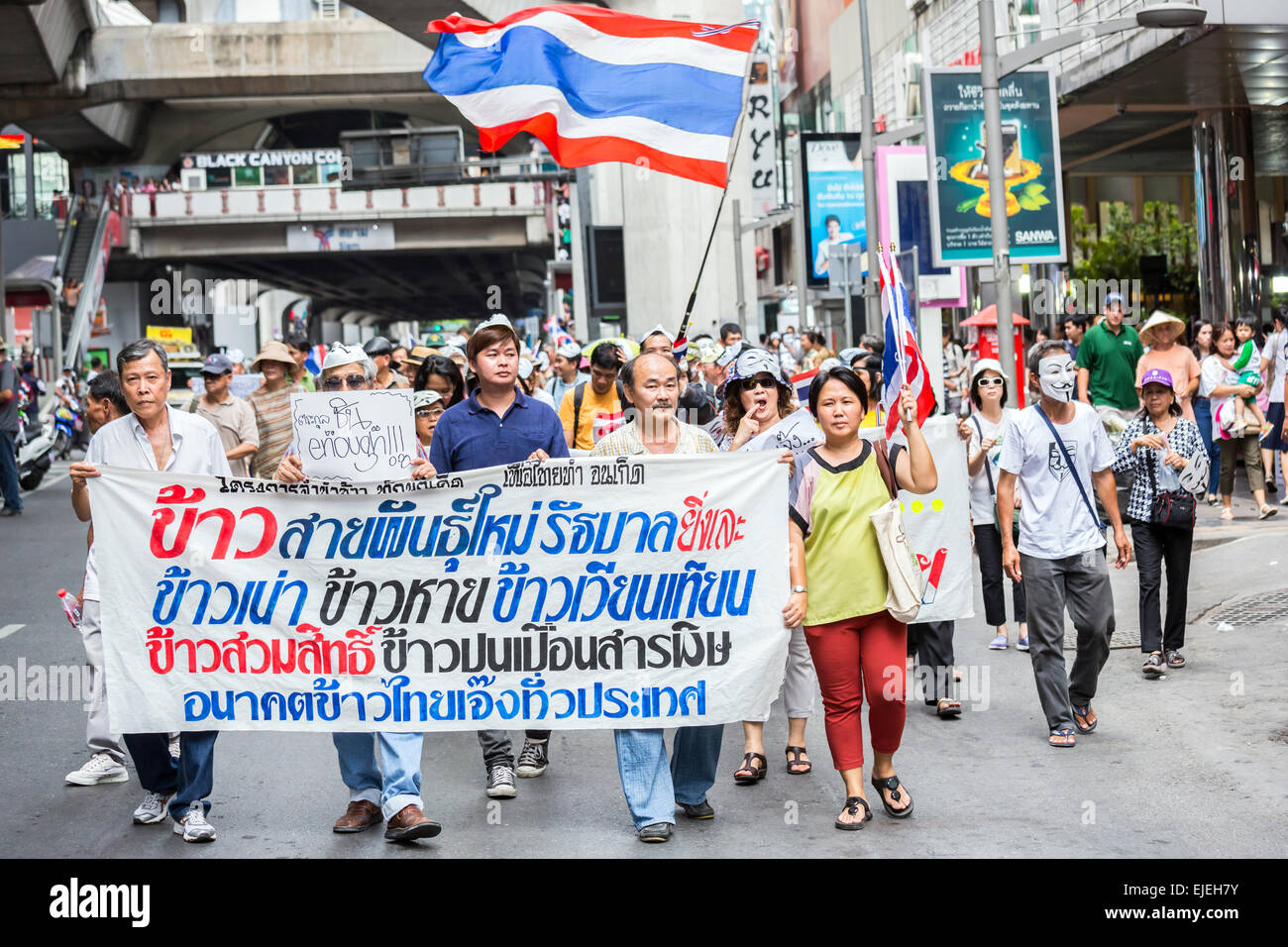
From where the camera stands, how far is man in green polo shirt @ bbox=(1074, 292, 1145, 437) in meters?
16.0

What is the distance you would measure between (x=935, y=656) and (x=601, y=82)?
4113mm

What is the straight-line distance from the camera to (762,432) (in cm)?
803

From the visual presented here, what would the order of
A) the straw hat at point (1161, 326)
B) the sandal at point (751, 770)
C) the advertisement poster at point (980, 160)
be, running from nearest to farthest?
1. the sandal at point (751, 770)
2. the straw hat at point (1161, 326)
3. the advertisement poster at point (980, 160)

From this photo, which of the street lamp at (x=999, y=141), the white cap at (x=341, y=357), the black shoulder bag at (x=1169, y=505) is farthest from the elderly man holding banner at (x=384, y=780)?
the street lamp at (x=999, y=141)

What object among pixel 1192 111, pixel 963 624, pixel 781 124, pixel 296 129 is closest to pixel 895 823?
pixel 963 624

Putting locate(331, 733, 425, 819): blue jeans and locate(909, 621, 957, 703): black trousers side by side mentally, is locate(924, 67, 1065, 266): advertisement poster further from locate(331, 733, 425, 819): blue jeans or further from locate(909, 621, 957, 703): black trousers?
locate(331, 733, 425, 819): blue jeans

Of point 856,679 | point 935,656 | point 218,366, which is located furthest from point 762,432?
point 218,366

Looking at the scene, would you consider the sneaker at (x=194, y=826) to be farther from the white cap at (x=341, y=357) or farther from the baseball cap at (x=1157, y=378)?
the baseball cap at (x=1157, y=378)

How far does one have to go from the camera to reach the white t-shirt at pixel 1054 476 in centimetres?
788

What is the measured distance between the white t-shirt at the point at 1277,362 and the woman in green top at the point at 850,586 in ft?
35.6

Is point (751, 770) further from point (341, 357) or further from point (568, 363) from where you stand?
point (568, 363)

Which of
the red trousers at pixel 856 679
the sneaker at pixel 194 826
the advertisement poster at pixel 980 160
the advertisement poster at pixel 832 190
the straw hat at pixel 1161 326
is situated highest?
the advertisement poster at pixel 832 190

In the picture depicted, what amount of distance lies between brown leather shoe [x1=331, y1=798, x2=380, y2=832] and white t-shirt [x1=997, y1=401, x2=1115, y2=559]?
3423mm

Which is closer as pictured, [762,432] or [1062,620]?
[1062,620]
